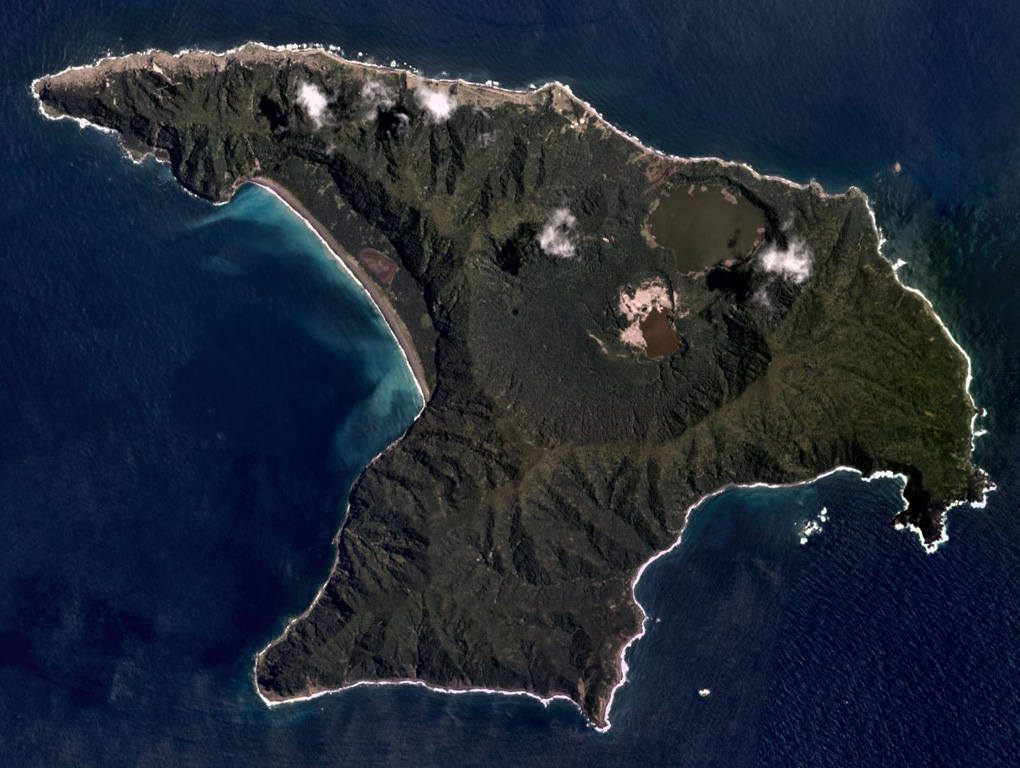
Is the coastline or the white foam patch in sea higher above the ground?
the coastline

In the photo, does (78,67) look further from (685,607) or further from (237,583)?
(685,607)

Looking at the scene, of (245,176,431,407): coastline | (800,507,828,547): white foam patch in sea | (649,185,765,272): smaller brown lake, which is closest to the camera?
(649,185,765,272): smaller brown lake

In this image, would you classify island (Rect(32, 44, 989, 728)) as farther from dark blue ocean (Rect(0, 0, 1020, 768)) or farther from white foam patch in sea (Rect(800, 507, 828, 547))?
white foam patch in sea (Rect(800, 507, 828, 547))

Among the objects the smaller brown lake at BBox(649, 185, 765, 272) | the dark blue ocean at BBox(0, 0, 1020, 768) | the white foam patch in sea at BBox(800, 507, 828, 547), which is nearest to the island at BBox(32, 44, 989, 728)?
the smaller brown lake at BBox(649, 185, 765, 272)

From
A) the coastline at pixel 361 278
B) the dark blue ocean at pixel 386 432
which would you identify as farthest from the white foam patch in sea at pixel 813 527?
the coastline at pixel 361 278

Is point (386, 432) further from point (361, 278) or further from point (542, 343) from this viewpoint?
point (542, 343)

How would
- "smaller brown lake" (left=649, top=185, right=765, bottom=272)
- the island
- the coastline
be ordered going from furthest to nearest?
the coastline < "smaller brown lake" (left=649, top=185, right=765, bottom=272) < the island

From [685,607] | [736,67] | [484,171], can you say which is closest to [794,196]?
[736,67]

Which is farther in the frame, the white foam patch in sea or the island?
the white foam patch in sea
